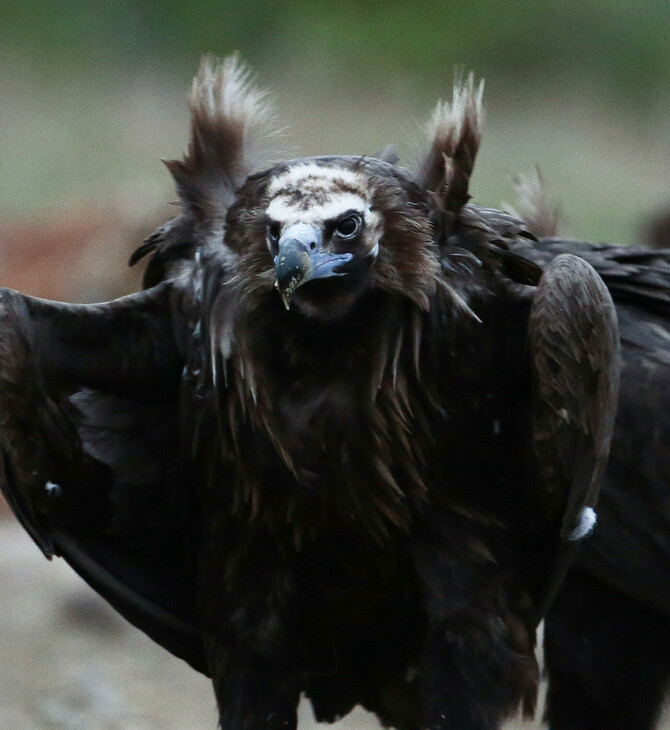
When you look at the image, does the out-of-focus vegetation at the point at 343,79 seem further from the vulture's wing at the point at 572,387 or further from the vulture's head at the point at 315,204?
the vulture's wing at the point at 572,387

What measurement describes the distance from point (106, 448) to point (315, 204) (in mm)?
1042

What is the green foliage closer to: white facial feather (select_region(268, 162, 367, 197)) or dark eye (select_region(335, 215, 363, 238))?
white facial feather (select_region(268, 162, 367, 197))

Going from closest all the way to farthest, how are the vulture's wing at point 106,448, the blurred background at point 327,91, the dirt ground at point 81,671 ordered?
the vulture's wing at point 106,448 → the dirt ground at point 81,671 → the blurred background at point 327,91

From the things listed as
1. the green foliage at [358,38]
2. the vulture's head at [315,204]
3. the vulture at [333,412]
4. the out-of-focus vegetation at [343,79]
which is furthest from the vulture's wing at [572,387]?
the green foliage at [358,38]

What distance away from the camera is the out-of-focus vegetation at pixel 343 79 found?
13.4 m

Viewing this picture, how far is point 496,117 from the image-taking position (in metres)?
14.3

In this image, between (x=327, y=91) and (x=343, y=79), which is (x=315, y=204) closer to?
(x=327, y=91)

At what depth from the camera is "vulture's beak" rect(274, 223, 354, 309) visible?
3699mm

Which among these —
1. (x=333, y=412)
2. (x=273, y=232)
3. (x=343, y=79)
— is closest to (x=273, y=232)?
(x=273, y=232)

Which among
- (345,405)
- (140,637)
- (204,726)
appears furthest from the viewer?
(140,637)

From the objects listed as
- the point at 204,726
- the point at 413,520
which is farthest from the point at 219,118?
the point at 204,726

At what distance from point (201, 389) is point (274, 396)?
0.24 meters

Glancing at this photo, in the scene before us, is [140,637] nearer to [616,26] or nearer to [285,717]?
[285,717]

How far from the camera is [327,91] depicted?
555 inches
